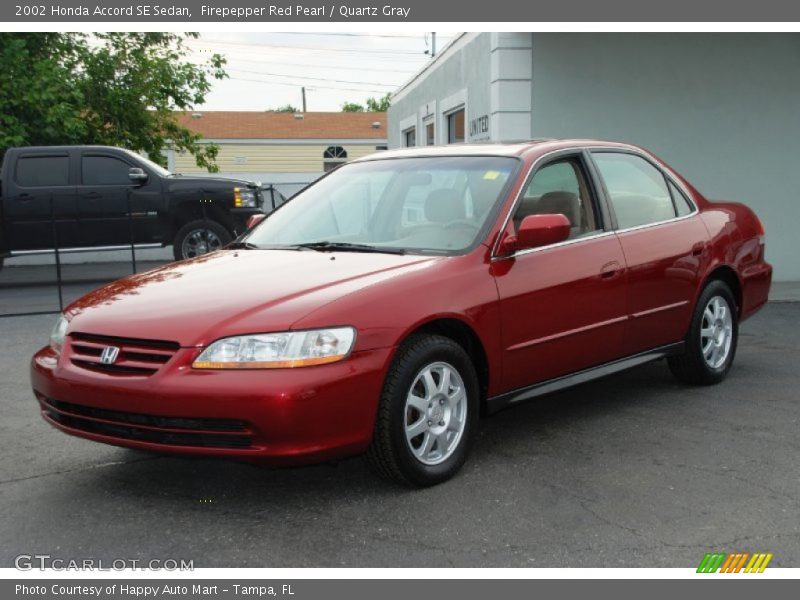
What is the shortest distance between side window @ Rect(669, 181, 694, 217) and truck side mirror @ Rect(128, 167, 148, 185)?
32.2 ft

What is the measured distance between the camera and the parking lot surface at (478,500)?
12.3ft

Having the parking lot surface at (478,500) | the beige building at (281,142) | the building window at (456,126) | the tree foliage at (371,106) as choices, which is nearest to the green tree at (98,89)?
the building window at (456,126)

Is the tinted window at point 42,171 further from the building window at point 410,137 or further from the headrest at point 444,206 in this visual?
the headrest at point 444,206

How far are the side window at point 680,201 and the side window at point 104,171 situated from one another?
10530mm

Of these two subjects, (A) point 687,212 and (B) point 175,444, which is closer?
(B) point 175,444

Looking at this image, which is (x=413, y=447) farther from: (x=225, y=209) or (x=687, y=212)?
(x=225, y=209)

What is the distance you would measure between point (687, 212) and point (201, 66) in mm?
16566

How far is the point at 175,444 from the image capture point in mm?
4000

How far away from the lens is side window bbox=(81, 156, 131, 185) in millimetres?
15016

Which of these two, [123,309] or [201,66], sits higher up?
[201,66]

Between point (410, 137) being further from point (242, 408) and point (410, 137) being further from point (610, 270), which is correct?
point (242, 408)

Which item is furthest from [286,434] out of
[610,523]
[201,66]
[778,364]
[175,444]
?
[201,66]

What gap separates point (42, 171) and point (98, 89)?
227 inches

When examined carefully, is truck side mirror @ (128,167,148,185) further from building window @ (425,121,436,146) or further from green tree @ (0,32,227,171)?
building window @ (425,121,436,146)
